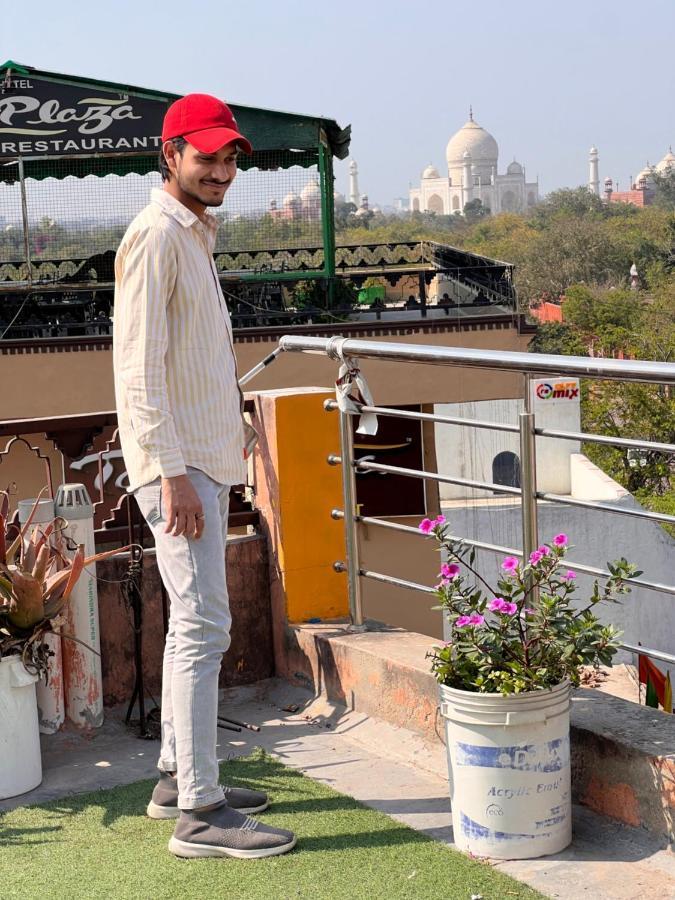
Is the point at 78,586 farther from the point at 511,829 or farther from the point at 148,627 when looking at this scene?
the point at 511,829

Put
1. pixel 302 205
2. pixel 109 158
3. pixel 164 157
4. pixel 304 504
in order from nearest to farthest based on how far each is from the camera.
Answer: pixel 164 157, pixel 304 504, pixel 109 158, pixel 302 205

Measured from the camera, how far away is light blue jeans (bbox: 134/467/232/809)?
3.18m

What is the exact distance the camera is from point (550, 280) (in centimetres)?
8144

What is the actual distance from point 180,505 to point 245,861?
0.92 metres

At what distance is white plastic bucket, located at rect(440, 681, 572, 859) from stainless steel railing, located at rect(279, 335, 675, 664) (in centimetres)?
34

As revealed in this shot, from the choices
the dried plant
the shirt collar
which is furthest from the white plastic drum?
the shirt collar

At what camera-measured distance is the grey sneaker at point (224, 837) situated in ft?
10.3

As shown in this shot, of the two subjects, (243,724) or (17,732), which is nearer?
(17,732)

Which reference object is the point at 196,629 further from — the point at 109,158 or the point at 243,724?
the point at 109,158

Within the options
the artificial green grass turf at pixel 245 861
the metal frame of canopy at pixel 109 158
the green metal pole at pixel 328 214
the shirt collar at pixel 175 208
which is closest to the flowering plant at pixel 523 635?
the artificial green grass turf at pixel 245 861

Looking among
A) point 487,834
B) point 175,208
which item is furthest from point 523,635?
point 175,208

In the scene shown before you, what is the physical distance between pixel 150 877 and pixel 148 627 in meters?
1.53

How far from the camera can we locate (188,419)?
3189mm

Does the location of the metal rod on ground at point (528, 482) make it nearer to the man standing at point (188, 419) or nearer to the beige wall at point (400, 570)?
the man standing at point (188, 419)
